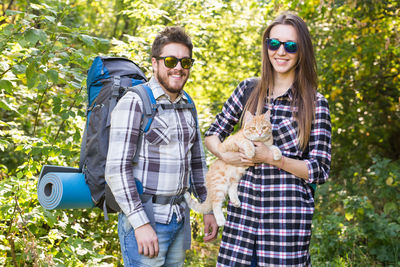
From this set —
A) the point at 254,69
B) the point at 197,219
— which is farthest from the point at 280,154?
the point at 254,69

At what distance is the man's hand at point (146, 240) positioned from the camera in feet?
6.97

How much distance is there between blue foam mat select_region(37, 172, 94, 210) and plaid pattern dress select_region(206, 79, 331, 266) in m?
0.86

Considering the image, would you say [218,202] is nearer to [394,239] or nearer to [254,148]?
[254,148]

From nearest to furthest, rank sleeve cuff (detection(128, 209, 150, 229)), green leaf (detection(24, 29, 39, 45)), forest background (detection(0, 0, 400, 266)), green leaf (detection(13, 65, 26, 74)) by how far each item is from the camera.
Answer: sleeve cuff (detection(128, 209, 150, 229))
green leaf (detection(24, 29, 39, 45))
green leaf (detection(13, 65, 26, 74))
forest background (detection(0, 0, 400, 266))

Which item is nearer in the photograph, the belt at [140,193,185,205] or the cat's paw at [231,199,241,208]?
the belt at [140,193,185,205]

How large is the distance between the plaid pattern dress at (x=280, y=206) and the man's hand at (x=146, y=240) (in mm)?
462

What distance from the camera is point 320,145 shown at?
2.31 meters

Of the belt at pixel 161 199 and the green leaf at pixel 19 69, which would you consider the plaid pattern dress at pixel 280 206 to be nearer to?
the belt at pixel 161 199

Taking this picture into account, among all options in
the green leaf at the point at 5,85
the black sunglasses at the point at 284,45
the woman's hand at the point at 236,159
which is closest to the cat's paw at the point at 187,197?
the woman's hand at the point at 236,159

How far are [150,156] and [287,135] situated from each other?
791 millimetres

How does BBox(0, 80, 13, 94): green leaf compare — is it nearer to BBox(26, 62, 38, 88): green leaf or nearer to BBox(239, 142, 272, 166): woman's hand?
BBox(26, 62, 38, 88): green leaf

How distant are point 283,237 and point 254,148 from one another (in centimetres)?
52

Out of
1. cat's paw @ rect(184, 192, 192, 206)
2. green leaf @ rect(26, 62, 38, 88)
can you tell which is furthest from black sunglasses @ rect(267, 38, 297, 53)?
green leaf @ rect(26, 62, 38, 88)

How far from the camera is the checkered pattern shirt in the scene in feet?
6.99
